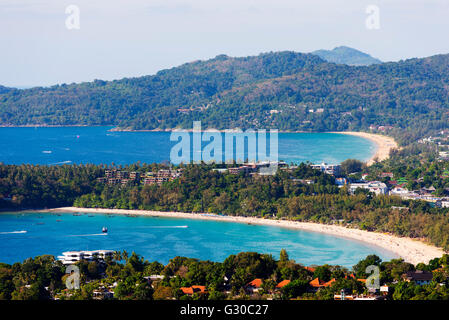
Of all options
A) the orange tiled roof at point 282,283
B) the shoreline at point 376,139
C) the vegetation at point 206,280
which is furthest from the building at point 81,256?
the shoreline at point 376,139

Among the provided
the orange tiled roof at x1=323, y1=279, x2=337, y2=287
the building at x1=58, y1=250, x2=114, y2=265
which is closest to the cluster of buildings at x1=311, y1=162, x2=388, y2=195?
the building at x1=58, y1=250, x2=114, y2=265

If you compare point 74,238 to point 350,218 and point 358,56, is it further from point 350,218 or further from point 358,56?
point 358,56

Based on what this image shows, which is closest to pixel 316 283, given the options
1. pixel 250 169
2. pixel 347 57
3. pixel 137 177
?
pixel 250 169

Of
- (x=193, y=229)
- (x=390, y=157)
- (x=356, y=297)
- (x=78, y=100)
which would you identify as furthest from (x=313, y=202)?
(x=78, y=100)

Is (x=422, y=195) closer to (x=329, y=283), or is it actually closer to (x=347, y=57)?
(x=329, y=283)

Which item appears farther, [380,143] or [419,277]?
[380,143]

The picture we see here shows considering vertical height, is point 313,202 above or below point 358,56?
below
